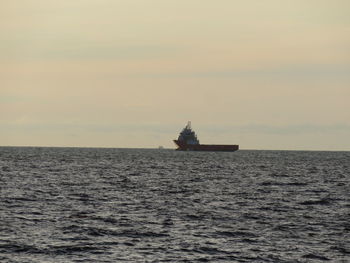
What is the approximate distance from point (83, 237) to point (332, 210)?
72.4 feet

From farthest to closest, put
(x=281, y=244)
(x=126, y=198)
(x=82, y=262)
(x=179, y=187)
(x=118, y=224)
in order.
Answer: (x=179, y=187), (x=126, y=198), (x=118, y=224), (x=281, y=244), (x=82, y=262)

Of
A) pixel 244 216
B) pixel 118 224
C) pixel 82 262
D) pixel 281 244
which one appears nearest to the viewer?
pixel 82 262

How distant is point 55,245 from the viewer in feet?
112

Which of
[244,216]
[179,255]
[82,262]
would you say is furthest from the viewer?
[244,216]

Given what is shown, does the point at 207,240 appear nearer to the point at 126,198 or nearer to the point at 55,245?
the point at 55,245

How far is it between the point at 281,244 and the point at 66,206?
21041 millimetres

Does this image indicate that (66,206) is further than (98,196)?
No

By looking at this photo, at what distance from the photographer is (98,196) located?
6153cm

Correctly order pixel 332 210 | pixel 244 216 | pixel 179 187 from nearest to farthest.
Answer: pixel 244 216 < pixel 332 210 < pixel 179 187

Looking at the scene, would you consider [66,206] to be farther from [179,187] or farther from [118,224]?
[179,187]

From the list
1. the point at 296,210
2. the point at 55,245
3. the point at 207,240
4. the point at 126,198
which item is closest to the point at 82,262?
the point at 55,245

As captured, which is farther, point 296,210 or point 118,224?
point 296,210

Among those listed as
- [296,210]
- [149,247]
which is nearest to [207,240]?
[149,247]

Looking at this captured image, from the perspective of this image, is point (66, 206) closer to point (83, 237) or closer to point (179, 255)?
point (83, 237)
